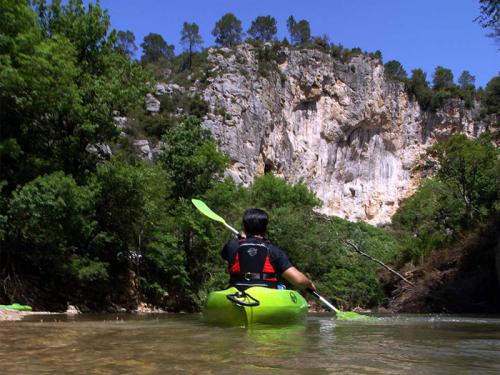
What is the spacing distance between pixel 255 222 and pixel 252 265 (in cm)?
42

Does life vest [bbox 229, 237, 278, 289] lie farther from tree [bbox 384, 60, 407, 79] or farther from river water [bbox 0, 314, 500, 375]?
tree [bbox 384, 60, 407, 79]

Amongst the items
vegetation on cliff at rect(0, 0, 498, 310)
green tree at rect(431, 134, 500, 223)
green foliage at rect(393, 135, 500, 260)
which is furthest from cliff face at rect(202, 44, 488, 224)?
green tree at rect(431, 134, 500, 223)

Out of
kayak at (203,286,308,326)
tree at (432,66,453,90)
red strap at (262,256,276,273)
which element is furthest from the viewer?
tree at (432,66,453,90)

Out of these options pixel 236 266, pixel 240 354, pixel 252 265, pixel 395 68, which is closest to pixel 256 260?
pixel 252 265

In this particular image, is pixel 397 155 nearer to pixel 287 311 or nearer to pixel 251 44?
pixel 251 44

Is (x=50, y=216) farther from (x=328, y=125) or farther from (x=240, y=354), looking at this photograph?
(x=328, y=125)

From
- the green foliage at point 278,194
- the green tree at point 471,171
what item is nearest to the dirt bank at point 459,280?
the green tree at point 471,171

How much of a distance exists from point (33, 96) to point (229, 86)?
3803cm

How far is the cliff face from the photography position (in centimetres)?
4984

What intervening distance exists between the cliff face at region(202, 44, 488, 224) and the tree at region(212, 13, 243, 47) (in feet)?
52.7

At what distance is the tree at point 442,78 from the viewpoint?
69.6 meters

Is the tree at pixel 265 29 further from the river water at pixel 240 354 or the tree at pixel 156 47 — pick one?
the river water at pixel 240 354

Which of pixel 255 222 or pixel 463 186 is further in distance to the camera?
pixel 463 186

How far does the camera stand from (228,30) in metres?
70.8
